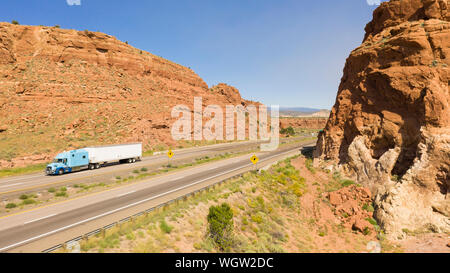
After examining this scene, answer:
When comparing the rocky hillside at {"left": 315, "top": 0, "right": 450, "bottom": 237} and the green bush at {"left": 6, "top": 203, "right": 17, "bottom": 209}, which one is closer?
the green bush at {"left": 6, "top": 203, "right": 17, "bottom": 209}

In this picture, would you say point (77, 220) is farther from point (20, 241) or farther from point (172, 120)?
point (172, 120)

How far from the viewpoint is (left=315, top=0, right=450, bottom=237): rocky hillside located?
18.0m

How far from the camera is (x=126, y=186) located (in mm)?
22078

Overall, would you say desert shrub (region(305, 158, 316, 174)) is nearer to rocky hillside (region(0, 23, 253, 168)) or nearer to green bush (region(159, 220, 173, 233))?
green bush (region(159, 220, 173, 233))

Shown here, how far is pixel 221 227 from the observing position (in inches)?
524

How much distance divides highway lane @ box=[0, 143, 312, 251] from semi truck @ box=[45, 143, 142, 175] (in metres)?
12.3

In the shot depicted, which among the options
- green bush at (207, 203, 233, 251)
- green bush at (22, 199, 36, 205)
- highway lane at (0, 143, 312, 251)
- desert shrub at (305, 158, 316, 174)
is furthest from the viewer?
desert shrub at (305, 158, 316, 174)

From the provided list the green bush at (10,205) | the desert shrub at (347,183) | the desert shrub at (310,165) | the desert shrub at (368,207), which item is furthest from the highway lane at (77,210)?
the desert shrub at (368,207)

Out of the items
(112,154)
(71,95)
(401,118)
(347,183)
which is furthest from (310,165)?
(71,95)

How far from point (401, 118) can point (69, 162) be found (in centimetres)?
4025

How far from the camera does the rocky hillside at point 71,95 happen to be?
39781mm

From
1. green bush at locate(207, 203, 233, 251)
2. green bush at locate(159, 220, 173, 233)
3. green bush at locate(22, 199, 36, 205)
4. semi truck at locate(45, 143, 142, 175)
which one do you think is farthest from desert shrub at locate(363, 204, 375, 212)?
A: semi truck at locate(45, 143, 142, 175)

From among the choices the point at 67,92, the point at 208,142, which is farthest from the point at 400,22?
the point at 67,92

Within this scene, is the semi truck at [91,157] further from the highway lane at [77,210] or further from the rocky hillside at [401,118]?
the rocky hillside at [401,118]
